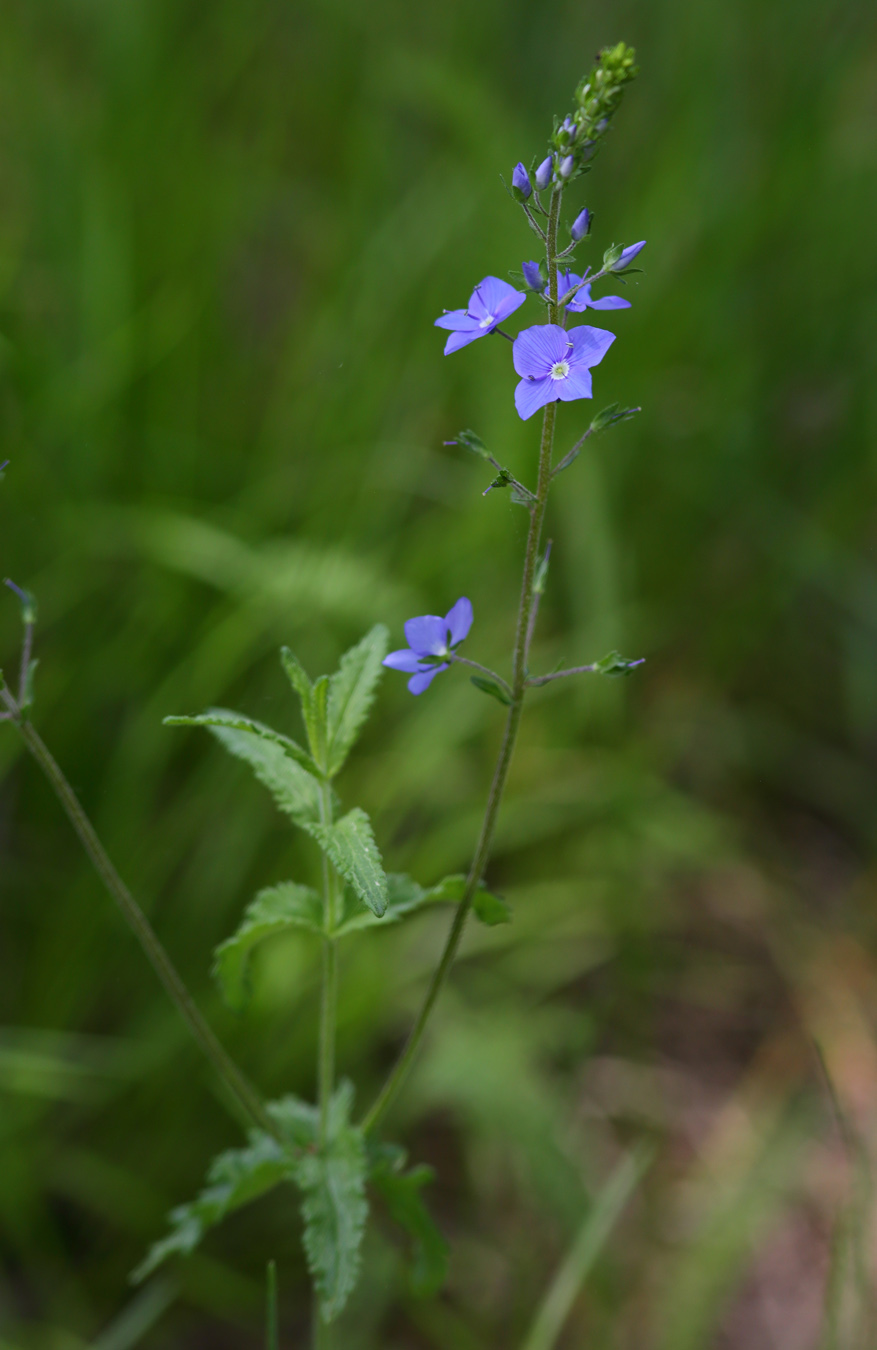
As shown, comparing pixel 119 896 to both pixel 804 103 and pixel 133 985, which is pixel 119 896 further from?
pixel 804 103

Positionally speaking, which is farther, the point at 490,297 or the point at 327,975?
the point at 327,975

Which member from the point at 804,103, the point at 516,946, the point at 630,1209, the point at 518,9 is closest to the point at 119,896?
the point at 516,946

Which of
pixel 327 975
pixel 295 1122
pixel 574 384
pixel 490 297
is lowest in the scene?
pixel 295 1122

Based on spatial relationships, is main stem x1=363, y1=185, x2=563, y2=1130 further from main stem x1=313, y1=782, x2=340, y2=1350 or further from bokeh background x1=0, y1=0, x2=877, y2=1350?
bokeh background x1=0, y1=0, x2=877, y2=1350

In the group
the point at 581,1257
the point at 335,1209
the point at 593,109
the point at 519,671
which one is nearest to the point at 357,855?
the point at 519,671

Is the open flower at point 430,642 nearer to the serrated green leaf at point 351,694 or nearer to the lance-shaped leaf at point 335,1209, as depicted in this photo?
the serrated green leaf at point 351,694

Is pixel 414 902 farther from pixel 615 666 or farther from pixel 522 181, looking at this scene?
pixel 522 181

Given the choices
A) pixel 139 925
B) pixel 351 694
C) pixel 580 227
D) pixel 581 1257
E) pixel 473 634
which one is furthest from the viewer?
pixel 473 634
